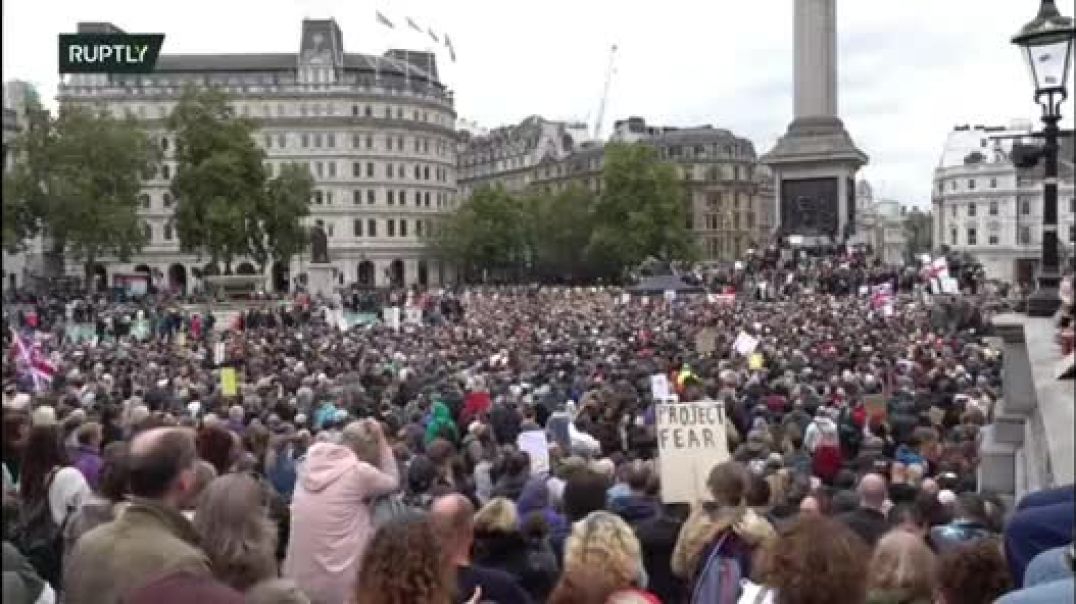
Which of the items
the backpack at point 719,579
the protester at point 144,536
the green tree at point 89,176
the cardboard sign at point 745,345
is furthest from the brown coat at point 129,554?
the green tree at point 89,176

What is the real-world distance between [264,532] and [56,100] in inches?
4582

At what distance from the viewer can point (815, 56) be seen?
62250 mm

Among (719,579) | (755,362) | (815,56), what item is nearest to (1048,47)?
(719,579)

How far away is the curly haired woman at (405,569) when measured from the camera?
14.9 feet

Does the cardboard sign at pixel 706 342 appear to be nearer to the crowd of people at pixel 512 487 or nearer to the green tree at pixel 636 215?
the crowd of people at pixel 512 487

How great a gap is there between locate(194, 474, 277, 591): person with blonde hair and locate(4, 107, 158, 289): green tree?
7116 centimetres

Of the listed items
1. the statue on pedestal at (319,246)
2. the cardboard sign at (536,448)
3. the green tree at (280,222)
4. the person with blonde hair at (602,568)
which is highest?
the green tree at (280,222)

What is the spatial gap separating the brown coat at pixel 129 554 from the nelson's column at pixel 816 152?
58821 millimetres

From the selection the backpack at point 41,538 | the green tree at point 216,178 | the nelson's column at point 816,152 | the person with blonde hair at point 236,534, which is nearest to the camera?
the person with blonde hair at point 236,534

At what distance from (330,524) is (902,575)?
3263 millimetres

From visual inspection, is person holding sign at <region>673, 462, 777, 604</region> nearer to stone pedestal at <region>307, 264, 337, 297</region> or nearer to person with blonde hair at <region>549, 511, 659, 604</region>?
person with blonde hair at <region>549, 511, 659, 604</region>

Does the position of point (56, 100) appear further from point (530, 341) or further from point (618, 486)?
point (618, 486)

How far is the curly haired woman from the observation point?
14.9 feet

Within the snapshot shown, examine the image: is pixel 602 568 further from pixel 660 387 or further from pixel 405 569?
pixel 660 387
